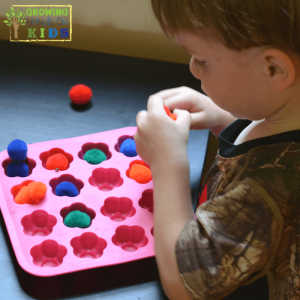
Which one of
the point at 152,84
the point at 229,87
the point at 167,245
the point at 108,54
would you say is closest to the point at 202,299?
the point at 167,245

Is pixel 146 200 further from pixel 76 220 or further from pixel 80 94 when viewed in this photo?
pixel 80 94

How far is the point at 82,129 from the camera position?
0.76 meters

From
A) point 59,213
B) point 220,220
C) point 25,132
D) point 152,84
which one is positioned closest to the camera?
point 220,220

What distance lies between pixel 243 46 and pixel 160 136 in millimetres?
169

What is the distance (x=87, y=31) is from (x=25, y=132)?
0.34 meters

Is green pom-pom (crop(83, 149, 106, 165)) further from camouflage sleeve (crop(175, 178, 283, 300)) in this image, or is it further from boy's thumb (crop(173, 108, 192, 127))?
camouflage sleeve (crop(175, 178, 283, 300))

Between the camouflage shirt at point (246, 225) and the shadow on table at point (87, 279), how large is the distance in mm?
110

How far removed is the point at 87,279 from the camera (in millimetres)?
519

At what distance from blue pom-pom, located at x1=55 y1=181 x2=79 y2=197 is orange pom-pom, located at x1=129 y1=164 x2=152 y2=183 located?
3.8 inches

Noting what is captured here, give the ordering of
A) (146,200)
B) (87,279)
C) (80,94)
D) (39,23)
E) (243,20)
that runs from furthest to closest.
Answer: (39,23), (80,94), (146,200), (87,279), (243,20)

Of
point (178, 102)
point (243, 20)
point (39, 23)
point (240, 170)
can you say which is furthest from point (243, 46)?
point (39, 23)

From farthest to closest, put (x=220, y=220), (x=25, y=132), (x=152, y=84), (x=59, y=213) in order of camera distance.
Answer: (x=152, y=84) → (x=25, y=132) → (x=59, y=213) → (x=220, y=220)

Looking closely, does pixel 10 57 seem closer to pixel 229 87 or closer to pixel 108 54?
pixel 108 54

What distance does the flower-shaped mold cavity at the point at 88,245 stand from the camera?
1.84 ft
